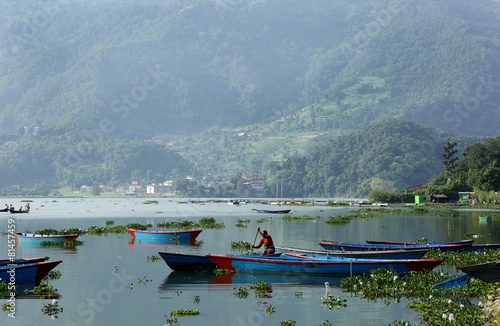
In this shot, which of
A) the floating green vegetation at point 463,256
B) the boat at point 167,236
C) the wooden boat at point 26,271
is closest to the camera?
the wooden boat at point 26,271

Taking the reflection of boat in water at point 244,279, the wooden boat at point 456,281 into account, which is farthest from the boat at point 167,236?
the wooden boat at point 456,281

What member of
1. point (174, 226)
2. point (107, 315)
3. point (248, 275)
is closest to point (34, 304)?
point (107, 315)

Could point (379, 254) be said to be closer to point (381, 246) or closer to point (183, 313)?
point (381, 246)

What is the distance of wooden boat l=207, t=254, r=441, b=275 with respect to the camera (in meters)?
28.1

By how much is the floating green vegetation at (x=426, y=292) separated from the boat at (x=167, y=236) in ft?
82.3

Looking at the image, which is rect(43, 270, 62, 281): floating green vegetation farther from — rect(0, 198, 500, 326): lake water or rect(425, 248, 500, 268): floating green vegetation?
rect(425, 248, 500, 268): floating green vegetation

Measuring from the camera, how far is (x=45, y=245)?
48.1 metres

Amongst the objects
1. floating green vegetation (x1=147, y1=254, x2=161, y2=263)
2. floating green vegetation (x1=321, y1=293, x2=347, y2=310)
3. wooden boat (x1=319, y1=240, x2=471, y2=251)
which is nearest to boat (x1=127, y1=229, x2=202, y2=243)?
floating green vegetation (x1=147, y1=254, x2=161, y2=263)

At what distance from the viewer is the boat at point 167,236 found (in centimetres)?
5119

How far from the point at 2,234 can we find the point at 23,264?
114 ft

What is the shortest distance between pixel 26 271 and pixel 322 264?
44.8 feet

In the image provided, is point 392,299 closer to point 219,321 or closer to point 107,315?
point 219,321

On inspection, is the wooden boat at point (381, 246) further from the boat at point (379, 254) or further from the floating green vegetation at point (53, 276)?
the floating green vegetation at point (53, 276)

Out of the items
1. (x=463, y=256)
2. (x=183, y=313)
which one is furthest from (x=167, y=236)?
(x=183, y=313)
